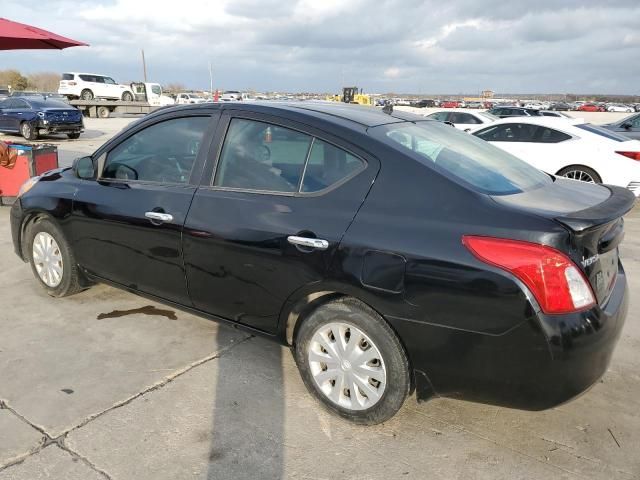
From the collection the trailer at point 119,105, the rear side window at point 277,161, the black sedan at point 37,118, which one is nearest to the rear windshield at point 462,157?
the rear side window at point 277,161

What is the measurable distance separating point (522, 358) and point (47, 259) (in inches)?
146

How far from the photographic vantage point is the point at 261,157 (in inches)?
115

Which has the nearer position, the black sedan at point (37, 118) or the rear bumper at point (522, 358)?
the rear bumper at point (522, 358)

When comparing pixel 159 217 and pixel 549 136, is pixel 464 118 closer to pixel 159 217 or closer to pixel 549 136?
pixel 549 136

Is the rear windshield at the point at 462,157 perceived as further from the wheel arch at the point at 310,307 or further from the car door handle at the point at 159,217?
the car door handle at the point at 159,217

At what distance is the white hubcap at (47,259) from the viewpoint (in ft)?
13.3

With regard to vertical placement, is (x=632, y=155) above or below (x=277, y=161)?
below

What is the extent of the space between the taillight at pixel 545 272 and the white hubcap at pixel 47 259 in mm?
3423

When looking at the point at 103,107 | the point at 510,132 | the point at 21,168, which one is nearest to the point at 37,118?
the point at 21,168

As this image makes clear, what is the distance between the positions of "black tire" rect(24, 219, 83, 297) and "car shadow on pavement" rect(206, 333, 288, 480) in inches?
60.5

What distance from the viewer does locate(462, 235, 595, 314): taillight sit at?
205cm

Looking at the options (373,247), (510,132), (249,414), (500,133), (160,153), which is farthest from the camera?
(500,133)

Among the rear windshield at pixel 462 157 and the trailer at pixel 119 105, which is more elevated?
the trailer at pixel 119 105

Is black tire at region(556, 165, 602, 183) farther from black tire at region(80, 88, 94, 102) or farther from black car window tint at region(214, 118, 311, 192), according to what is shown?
black tire at region(80, 88, 94, 102)
